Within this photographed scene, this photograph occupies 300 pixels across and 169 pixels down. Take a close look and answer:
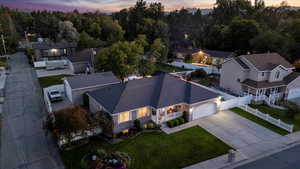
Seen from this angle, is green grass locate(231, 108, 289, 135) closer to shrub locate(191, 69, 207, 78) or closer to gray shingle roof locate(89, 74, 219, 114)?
gray shingle roof locate(89, 74, 219, 114)

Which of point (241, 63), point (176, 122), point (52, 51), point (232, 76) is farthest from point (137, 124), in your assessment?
point (52, 51)

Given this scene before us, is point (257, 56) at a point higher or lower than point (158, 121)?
higher

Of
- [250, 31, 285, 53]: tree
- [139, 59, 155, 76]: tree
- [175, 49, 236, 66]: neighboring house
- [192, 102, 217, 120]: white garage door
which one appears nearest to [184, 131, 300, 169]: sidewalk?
[192, 102, 217, 120]: white garage door

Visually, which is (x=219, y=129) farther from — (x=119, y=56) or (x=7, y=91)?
(x=7, y=91)

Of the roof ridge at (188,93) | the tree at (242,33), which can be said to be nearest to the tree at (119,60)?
the roof ridge at (188,93)

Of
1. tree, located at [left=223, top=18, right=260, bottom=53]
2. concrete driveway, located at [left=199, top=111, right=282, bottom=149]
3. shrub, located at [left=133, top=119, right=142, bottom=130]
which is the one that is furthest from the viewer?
tree, located at [left=223, top=18, right=260, bottom=53]

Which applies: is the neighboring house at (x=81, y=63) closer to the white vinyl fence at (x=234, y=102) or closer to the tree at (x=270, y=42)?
the white vinyl fence at (x=234, y=102)

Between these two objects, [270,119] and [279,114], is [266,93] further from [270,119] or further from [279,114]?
[270,119]

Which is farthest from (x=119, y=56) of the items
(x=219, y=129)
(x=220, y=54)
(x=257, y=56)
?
(x=220, y=54)
